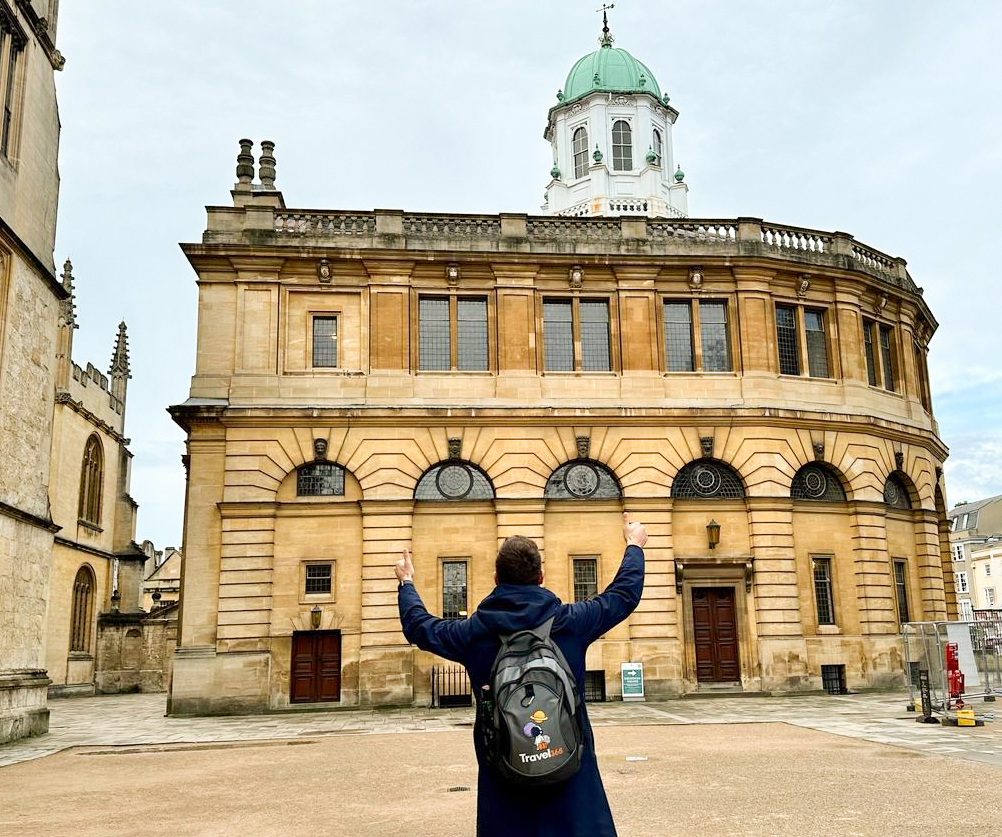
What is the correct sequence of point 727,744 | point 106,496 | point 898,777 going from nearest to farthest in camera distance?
point 898,777
point 727,744
point 106,496

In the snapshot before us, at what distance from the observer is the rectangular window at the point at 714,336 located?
27.1 metres

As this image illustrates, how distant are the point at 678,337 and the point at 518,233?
221 inches

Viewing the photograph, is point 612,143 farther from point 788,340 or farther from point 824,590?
point 824,590

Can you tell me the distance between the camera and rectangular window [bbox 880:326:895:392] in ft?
97.9

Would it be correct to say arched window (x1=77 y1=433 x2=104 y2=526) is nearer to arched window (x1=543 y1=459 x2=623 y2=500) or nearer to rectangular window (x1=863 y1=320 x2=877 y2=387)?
arched window (x1=543 y1=459 x2=623 y2=500)

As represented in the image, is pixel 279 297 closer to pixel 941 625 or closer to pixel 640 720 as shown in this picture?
pixel 640 720

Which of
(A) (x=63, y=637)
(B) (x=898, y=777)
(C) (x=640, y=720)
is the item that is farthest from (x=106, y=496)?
(B) (x=898, y=777)

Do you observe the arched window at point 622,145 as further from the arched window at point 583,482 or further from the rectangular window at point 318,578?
the rectangular window at point 318,578

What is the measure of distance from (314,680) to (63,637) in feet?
58.5

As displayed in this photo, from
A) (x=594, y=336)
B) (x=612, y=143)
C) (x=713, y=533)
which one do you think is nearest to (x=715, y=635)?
(x=713, y=533)

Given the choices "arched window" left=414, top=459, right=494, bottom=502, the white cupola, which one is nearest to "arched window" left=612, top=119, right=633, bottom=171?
the white cupola

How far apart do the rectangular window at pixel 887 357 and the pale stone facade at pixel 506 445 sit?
218cm

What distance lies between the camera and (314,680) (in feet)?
78.6

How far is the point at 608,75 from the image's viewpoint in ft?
175
